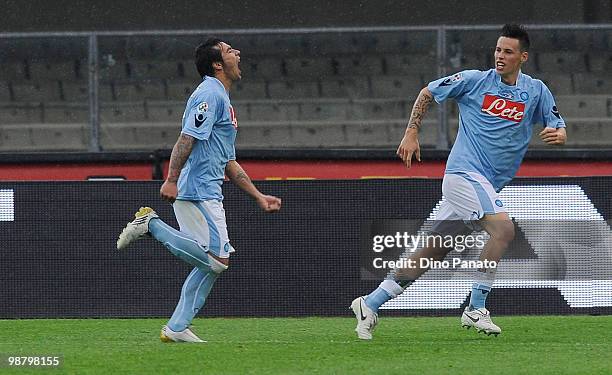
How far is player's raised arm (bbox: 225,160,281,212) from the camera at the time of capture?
757cm

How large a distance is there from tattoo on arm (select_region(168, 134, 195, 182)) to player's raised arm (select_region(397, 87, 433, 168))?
4.34 feet

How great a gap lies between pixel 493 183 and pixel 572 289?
88.5 inches

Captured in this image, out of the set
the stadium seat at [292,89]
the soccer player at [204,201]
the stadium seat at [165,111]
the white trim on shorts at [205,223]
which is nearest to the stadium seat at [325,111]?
the stadium seat at [292,89]

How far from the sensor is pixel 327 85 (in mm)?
13484

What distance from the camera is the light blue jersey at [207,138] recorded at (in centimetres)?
739

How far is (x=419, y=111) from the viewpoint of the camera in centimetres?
803

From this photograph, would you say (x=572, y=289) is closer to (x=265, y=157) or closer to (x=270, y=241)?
(x=270, y=241)

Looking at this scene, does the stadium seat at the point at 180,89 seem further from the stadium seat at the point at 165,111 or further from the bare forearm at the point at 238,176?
the bare forearm at the point at 238,176

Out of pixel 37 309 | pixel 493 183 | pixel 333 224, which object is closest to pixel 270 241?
pixel 333 224

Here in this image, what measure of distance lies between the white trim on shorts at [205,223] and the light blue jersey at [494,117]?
156 centimetres

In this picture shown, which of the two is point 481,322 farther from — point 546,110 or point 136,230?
point 136,230

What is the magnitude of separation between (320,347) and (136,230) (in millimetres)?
1332

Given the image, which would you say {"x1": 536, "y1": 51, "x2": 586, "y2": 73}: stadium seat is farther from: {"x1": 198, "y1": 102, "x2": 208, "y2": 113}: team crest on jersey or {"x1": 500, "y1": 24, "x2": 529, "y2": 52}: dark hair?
{"x1": 198, "y1": 102, "x2": 208, "y2": 113}: team crest on jersey

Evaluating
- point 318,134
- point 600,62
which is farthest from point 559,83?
point 318,134
